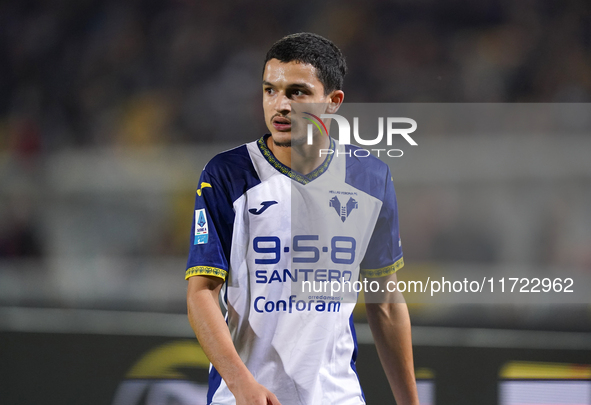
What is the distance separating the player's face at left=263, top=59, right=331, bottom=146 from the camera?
66.7 inches

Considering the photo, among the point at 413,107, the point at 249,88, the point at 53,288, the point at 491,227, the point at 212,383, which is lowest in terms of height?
the point at 212,383

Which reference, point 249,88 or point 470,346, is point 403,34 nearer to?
point 249,88

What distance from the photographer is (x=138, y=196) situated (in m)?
3.34

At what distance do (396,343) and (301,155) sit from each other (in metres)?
0.67

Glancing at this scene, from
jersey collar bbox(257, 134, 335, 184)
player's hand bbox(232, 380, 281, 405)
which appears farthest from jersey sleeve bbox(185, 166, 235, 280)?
player's hand bbox(232, 380, 281, 405)

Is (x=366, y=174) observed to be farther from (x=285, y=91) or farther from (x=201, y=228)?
(x=201, y=228)

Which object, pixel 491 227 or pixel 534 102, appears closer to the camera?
pixel 491 227

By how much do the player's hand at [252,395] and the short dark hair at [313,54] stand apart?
2.97ft

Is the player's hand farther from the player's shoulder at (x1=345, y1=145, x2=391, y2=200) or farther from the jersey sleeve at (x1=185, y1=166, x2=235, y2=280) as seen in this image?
the player's shoulder at (x1=345, y1=145, x2=391, y2=200)

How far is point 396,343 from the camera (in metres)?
1.81

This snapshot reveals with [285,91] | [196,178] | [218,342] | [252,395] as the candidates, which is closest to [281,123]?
[285,91]

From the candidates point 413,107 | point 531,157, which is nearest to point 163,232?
point 413,107

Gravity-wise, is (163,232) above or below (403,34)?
below

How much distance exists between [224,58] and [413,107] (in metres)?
1.37
